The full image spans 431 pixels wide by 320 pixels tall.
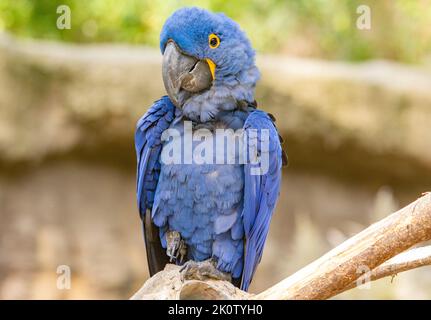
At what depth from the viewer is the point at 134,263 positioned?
671cm

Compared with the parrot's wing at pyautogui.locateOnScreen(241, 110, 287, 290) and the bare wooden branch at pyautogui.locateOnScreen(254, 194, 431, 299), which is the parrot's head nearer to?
the parrot's wing at pyautogui.locateOnScreen(241, 110, 287, 290)

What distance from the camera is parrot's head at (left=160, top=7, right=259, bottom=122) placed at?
326 centimetres

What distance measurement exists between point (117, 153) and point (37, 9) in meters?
2.84

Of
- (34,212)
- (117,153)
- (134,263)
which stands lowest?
(134,263)

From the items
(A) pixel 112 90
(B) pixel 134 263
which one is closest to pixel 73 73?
(A) pixel 112 90

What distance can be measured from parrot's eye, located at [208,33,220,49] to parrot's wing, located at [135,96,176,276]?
1.33 ft

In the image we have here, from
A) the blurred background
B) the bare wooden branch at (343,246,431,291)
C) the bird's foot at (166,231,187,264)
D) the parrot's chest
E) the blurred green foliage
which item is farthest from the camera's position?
the blurred green foliage

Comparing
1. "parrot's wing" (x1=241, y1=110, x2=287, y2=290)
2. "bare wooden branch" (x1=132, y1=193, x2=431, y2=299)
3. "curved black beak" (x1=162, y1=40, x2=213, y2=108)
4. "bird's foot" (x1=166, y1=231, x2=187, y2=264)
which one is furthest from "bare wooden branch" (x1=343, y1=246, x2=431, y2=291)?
"curved black beak" (x1=162, y1=40, x2=213, y2=108)

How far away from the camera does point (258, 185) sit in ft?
10.7

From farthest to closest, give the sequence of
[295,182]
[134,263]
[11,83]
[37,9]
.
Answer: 1. [37,9]
2. [295,182]
3. [134,263]
4. [11,83]

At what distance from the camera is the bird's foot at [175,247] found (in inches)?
132

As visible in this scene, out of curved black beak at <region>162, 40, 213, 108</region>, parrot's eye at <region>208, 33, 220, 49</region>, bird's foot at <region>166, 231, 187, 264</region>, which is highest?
parrot's eye at <region>208, 33, 220, 49</region>

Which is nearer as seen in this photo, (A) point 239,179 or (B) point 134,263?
(A) point 239,179

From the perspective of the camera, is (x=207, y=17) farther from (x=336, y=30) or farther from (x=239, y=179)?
(x=336, y=30)
